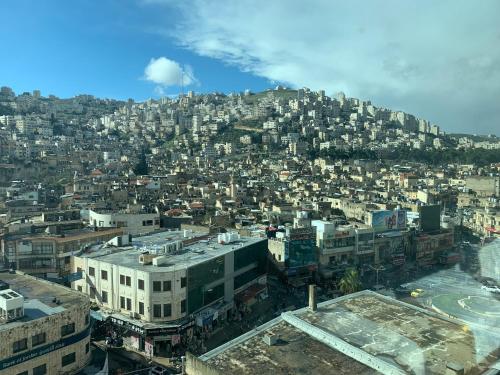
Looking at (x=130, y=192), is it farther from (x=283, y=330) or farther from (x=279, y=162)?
(x=279, y=162)

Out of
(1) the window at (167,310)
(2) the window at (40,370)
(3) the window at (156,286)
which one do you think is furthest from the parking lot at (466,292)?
(2) the window at (40,370)

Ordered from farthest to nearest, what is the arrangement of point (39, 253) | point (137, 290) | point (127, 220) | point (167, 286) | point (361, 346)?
point (127, 220)
point (39, 253)
point (137, 290)
point (167, 286)
point (361, 346)

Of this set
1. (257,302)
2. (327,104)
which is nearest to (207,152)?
(327,104)

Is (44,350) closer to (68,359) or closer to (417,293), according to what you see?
(68,359)

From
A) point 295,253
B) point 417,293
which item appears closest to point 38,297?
point 295,253

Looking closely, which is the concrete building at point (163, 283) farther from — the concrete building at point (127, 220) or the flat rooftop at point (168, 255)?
the concrete building at point (127, 220)

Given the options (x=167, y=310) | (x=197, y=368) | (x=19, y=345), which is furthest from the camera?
(x=167, y=310)
